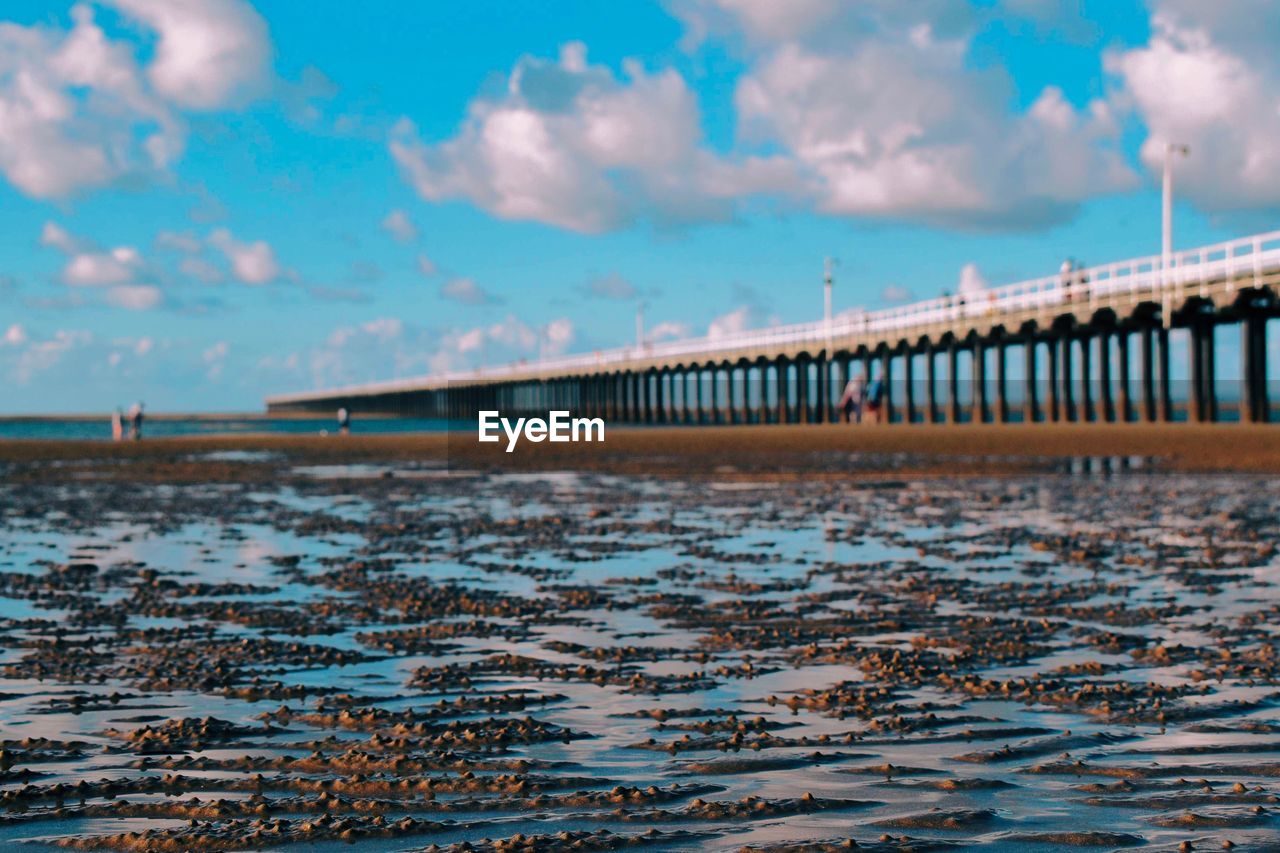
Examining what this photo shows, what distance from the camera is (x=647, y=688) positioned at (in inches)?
255

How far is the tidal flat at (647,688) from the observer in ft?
14.4

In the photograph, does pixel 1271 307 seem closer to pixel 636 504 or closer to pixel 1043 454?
pixel 1043 454

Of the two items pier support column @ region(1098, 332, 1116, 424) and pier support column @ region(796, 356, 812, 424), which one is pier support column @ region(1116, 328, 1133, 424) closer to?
pier support column @ region(1098, 332, 1116, 424)

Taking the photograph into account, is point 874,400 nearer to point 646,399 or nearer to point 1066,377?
point 1066,377

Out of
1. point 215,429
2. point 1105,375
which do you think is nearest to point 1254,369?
point 1105,375

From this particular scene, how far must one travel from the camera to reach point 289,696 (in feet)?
20.9

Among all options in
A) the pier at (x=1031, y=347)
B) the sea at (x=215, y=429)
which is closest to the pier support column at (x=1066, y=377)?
the pier at (x=1031, y=347)

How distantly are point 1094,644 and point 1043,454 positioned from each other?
23.8 metres

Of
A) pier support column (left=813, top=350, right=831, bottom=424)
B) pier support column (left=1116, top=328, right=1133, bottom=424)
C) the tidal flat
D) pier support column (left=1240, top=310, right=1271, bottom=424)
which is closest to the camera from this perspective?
the tidal flat

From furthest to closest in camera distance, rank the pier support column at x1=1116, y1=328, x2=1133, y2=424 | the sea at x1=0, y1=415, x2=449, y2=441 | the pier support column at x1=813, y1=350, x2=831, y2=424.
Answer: the sea at x1=0, y1=415, x2=449, y2=441, the pier support column at x1=813, y1=350, x2=831, y2=424, the pier support column at x1=1116, y1=328, x2=1133, y2=424

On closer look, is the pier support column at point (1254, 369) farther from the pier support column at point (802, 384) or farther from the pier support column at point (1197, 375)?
the pier support column at point (802, 384)

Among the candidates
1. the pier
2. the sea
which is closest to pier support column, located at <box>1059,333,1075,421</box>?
the pier

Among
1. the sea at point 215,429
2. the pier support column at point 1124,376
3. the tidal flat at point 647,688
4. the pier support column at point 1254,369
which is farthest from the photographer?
the sea at point 215,429

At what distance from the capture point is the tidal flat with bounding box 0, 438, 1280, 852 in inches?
172
